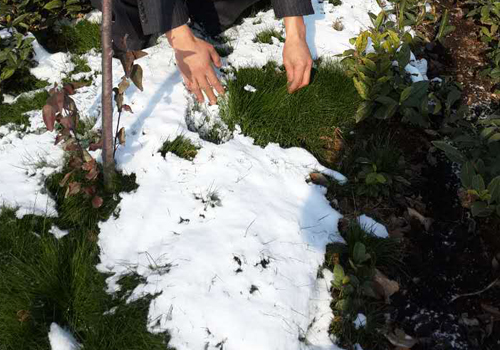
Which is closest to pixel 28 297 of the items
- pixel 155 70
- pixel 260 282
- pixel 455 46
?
pixel 260 282

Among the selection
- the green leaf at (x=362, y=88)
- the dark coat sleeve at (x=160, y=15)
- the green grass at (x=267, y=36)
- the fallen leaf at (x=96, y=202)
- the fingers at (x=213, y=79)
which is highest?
the dark coat sleeve at (x=160, y=15)

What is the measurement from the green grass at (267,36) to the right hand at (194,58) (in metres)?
1.22

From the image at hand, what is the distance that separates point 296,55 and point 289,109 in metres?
0.39

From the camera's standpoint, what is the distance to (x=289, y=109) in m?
2.75

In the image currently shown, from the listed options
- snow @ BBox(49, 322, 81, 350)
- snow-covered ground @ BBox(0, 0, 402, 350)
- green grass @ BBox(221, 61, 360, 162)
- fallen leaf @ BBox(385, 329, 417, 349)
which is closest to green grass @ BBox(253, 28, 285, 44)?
green grass @ BBox(221, 61, 360, 162)

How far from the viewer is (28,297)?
1.76 m

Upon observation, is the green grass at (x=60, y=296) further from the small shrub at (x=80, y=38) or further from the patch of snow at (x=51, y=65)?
the small shrub at (x=80, y=38)

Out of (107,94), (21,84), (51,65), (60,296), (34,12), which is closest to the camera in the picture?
(60,296)

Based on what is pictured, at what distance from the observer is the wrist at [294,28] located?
2.53 metres

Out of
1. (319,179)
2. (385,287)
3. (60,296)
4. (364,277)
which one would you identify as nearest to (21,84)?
(60,296)

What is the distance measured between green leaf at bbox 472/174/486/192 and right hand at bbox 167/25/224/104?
4.97 feet

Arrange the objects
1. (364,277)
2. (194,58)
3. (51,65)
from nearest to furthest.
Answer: (364,277) → (194,58) → (51,65)

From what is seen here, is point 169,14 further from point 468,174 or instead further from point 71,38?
point 468,174

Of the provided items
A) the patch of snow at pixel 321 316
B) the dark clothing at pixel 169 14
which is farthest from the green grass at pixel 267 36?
the patch of snow at pixel 321 316
